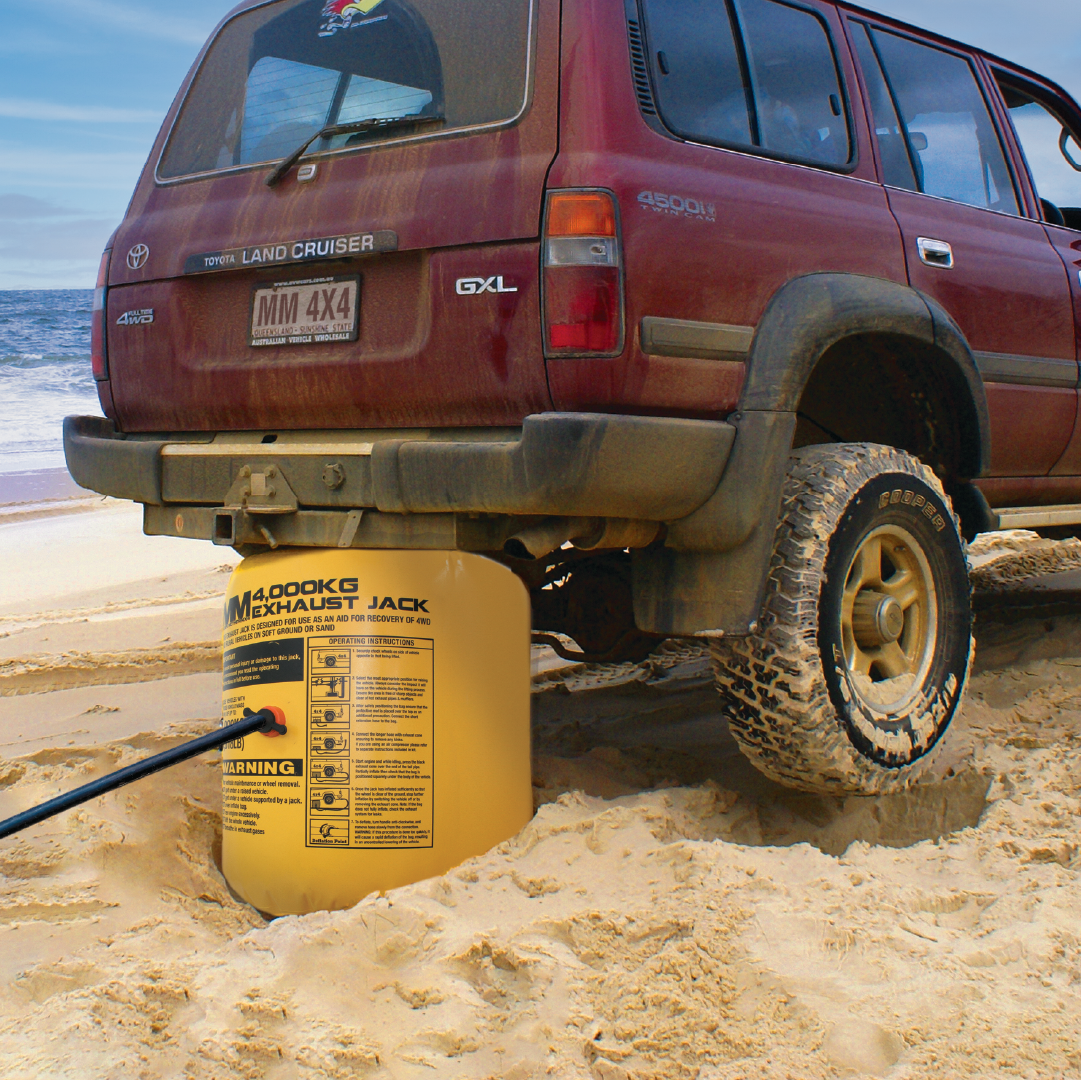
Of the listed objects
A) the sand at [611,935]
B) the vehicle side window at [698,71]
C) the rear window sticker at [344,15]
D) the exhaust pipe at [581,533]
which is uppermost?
the rear window sticker at [344,15]

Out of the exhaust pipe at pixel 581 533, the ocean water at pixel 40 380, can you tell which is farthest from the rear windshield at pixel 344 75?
the ocean water at pixel 40 380

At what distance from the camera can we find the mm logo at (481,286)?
2357 mm

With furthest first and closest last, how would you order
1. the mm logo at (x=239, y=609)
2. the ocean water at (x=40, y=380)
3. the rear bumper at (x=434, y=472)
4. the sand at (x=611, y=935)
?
the ocean water at (x=40, y=380) < the mm logo at (x=239, y=609) < the rear bumper at (x=434, y=472) < the sand at (x=611, y=935)

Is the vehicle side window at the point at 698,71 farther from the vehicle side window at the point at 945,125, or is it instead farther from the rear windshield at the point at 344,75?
the vehicle side window at the point at 945,125

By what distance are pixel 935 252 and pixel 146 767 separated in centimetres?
248

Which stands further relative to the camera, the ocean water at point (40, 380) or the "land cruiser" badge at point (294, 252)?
the ocean water at point (40, 380)

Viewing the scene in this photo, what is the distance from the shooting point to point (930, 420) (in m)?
3.26

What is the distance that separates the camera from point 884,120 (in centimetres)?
322

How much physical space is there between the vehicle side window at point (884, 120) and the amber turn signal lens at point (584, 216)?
48.3 inches

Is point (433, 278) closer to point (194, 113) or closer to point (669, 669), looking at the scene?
point (194, 113)

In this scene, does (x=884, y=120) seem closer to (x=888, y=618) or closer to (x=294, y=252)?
(x=888, y=618)

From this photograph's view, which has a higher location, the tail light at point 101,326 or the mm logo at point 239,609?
the tail light at point 101,326

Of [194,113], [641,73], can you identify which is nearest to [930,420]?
[641,73]

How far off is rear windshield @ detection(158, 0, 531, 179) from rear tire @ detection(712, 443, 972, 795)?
1.18 meters
